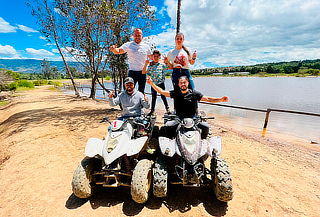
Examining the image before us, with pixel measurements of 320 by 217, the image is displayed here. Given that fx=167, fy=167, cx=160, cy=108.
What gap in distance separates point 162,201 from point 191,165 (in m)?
0.91

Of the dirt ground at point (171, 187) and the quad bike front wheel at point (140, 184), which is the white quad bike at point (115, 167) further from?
the dirt ground at point (171, 187)

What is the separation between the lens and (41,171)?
3994 millimetres

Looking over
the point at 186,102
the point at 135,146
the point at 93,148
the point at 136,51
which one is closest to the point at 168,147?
the point at 135,146

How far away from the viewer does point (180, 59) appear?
4844mm

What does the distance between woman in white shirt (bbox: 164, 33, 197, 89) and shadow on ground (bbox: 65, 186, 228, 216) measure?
2855 millimetres

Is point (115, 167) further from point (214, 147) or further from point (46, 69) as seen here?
point (46, 69)

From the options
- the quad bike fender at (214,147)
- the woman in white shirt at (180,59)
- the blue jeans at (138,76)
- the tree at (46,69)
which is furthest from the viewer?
the tree at (46,69)

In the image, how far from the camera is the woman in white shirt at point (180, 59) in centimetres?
484

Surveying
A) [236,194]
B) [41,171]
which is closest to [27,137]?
[41,171]

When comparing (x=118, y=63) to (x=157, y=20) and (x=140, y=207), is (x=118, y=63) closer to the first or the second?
(x=157, y=20)

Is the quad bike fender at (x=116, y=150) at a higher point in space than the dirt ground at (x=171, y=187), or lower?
higher

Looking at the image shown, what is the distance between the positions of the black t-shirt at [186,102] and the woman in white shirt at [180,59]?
1198 mm

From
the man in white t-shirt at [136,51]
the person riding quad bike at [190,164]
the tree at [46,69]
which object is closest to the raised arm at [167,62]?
the man in white t-shirt at [136,51]

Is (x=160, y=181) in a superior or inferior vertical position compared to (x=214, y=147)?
inferior
